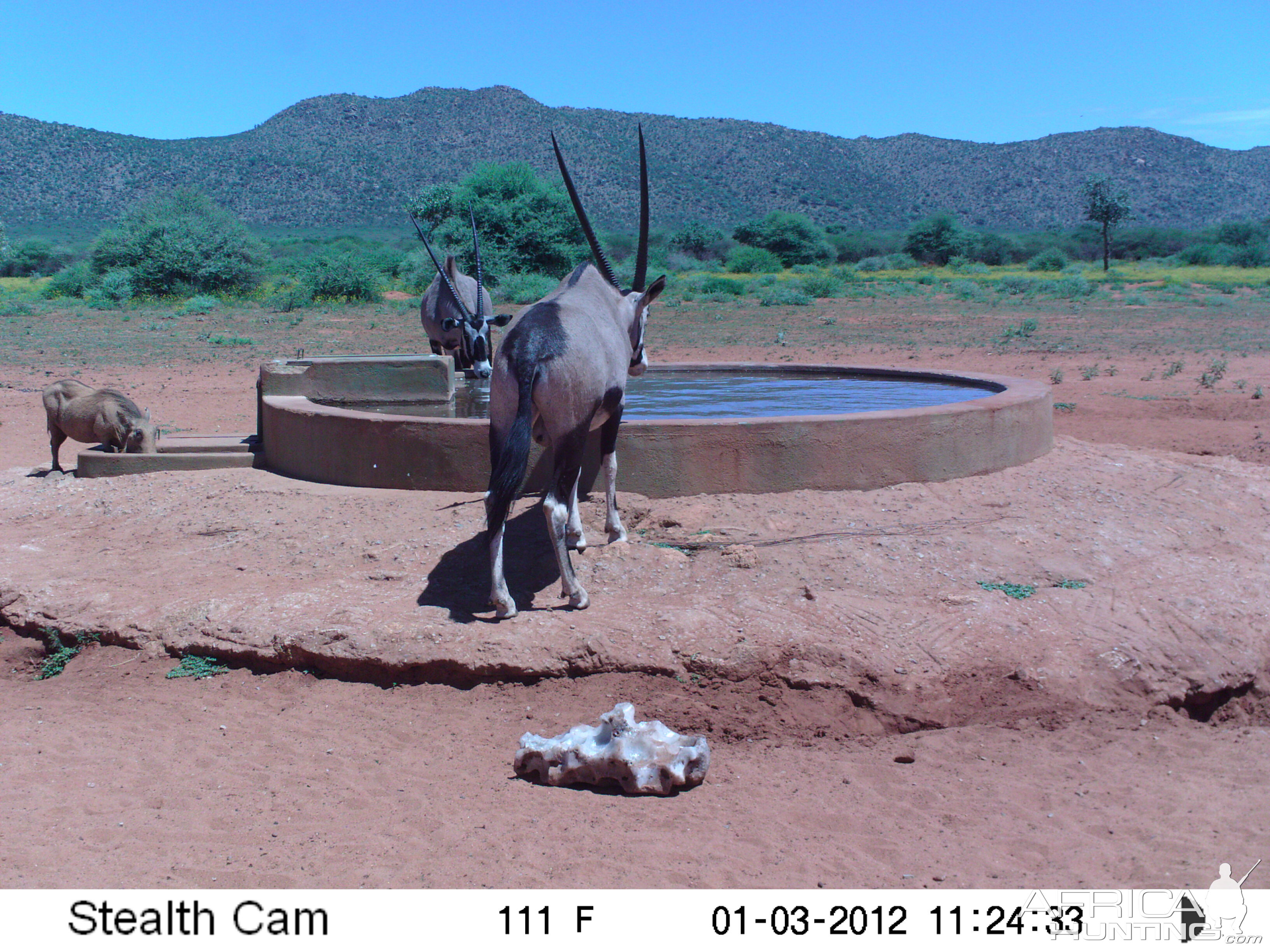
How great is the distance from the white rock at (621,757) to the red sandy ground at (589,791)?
0.23ft

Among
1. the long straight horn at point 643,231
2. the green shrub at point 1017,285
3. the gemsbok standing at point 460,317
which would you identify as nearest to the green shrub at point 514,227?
the green shrub at point 1017,285

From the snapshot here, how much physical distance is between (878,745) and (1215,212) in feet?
286

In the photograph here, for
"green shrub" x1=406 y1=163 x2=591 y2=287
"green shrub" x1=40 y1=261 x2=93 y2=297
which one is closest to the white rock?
"green shrub" x1=406 y1=163 x2=591 y2=287

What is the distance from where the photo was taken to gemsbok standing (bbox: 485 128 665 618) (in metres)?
5.01

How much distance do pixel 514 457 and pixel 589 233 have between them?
1460mm

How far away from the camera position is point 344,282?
3084 cm

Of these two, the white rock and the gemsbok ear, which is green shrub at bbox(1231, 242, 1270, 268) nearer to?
the gemsbok ear

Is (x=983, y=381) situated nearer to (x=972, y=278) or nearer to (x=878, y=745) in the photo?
(x=878, y=745)

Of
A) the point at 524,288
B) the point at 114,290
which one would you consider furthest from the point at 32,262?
the point at 524,288

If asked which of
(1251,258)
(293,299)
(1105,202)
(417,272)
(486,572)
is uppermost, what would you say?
(1105,202)

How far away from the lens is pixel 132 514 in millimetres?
7039

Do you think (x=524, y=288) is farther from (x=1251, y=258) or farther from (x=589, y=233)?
(x=1251, y=258)

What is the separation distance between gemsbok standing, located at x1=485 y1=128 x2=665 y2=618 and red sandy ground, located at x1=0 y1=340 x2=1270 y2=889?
0.46 meters

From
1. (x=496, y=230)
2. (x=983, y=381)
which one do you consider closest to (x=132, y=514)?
(x=983, y=381)
